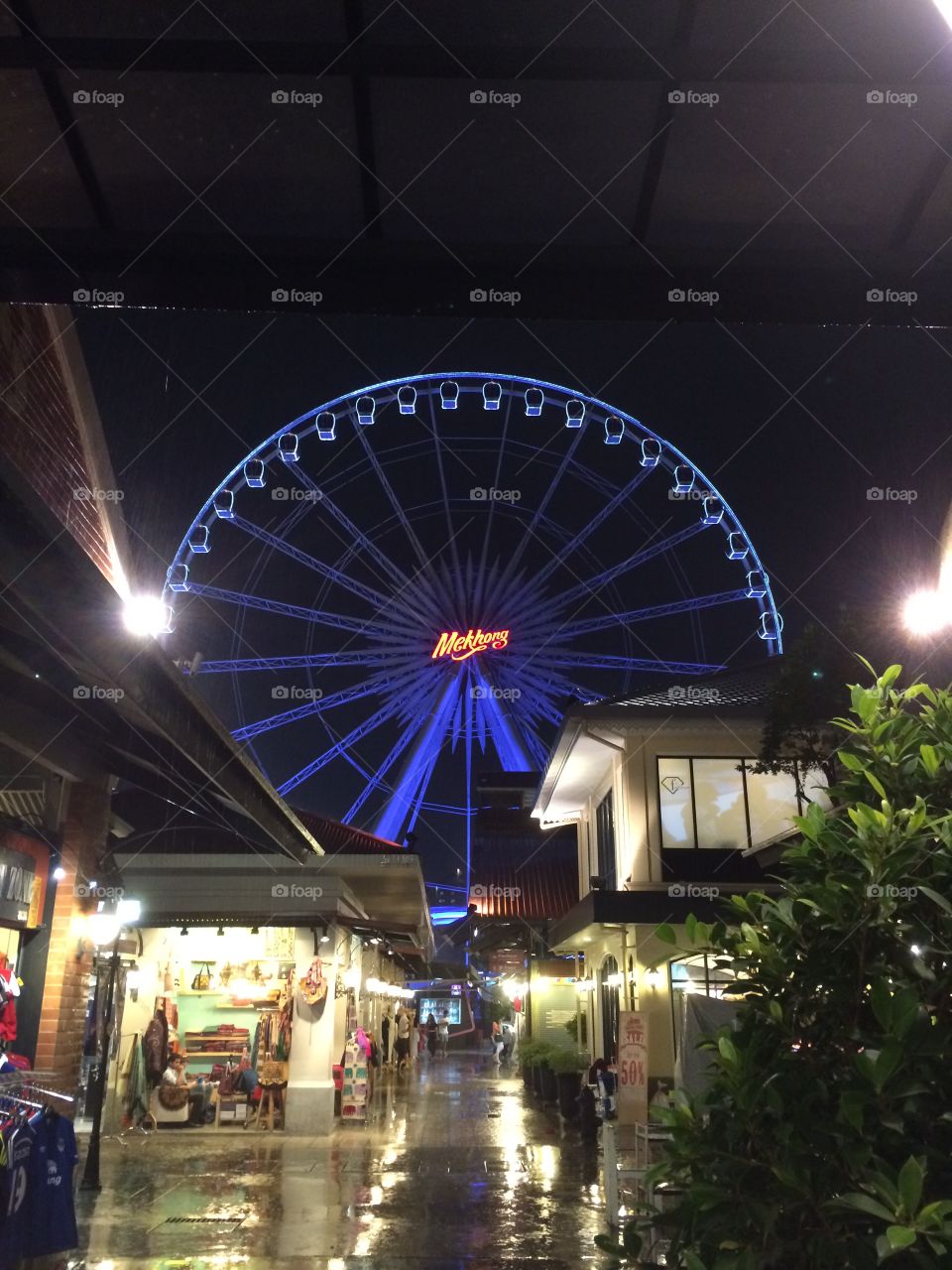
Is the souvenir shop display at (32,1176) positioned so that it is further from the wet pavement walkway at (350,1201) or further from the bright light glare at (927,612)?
the bright light glare at (927,612)

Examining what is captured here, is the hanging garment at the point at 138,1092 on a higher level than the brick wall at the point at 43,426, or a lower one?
lower

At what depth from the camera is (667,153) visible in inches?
105

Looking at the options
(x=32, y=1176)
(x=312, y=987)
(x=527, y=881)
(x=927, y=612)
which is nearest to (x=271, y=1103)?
(x=312, y=987)

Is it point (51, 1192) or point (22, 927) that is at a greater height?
point (22, 927)

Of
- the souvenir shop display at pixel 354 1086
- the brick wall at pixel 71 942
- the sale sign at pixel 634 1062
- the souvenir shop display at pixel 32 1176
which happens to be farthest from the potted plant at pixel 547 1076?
the souvenir shop display at pixel 32 1176

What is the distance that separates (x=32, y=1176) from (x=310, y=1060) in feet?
32.2

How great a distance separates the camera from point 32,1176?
6.53 m

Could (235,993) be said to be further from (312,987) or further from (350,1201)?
(350,1201)

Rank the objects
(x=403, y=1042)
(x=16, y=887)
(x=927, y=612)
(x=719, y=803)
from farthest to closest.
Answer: (x=403, y=1042) → (x=719, y=803) → (x=927, y=612) → (x=16, y=887)

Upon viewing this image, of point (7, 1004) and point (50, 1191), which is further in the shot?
point (7, 1004)

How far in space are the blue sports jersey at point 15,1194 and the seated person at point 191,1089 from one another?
33.7 feet

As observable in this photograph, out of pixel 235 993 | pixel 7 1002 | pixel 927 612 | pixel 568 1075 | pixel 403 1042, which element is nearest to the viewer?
pixel 7 1002

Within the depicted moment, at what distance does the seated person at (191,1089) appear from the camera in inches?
630

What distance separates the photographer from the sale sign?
481 inches
